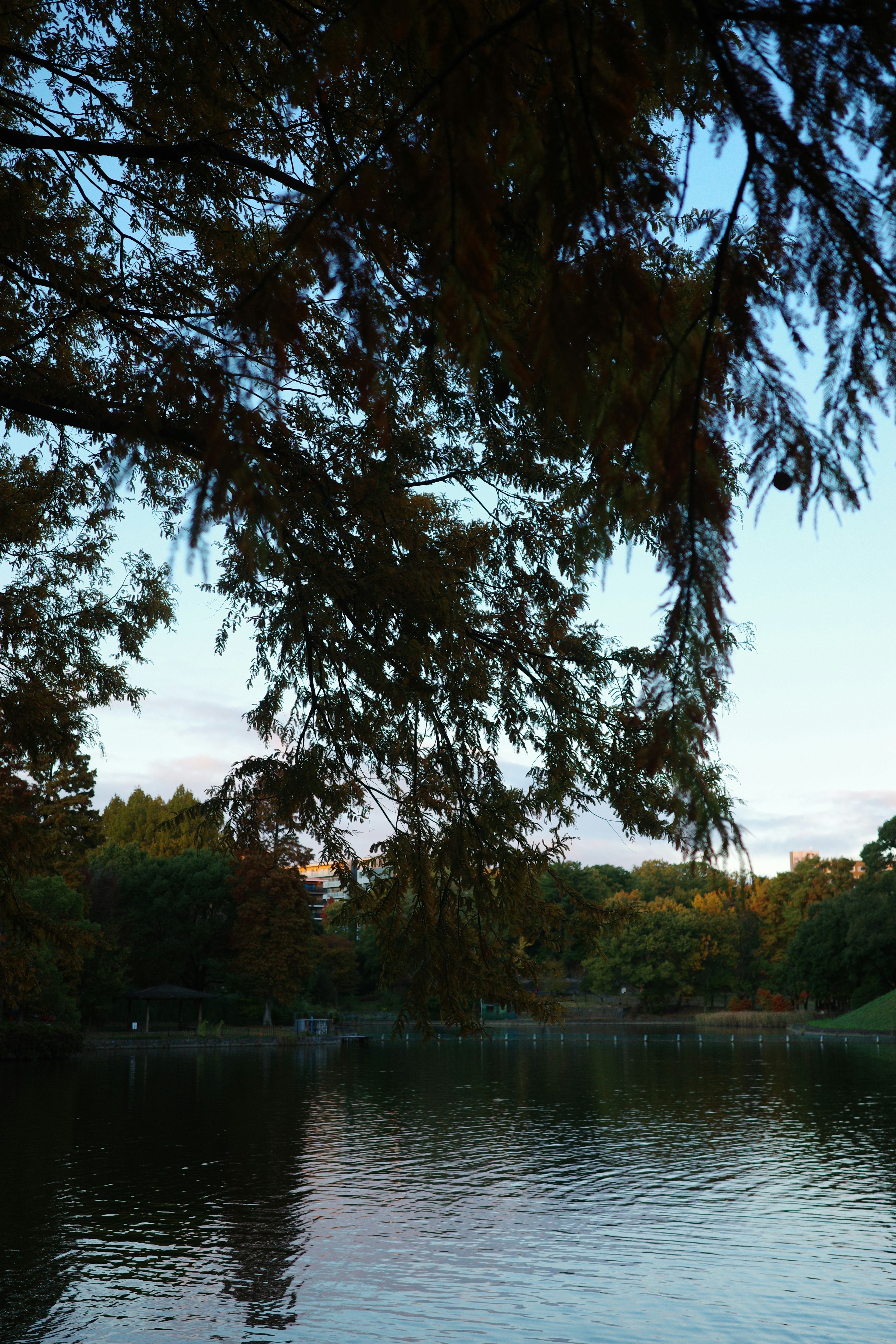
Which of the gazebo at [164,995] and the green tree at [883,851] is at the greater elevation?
the green tree at [883,851]

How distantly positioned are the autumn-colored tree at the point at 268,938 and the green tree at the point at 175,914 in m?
1.86

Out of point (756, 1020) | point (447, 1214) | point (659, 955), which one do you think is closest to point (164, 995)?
point (447, 1214)

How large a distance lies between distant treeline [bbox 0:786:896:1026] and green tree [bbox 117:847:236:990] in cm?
8

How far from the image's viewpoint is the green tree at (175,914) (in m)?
51.7

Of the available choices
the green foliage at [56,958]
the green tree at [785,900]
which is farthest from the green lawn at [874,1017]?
the green foliage at [56,958]

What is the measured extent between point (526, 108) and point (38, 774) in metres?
12.7

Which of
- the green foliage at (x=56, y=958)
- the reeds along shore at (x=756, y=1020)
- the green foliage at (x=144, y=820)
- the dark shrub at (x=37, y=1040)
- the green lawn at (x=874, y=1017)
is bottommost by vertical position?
the reeds along shore at (x=756, y=1020)

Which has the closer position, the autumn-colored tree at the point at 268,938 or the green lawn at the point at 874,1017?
the autumn-colored tree at the point at 268,938

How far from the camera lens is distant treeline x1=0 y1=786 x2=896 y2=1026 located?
40344 mm

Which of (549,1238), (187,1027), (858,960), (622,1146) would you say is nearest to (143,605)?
(549,1238)

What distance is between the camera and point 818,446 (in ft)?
8.53

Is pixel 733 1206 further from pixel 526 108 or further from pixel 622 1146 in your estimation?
pixel 526 108

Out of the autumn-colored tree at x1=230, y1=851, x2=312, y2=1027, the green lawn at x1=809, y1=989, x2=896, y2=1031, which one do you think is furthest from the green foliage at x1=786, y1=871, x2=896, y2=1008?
the autumn-colored tree at x1=230, y1=851, x2=312, y2=1027

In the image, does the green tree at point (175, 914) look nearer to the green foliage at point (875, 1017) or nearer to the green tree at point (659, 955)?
the green tree at point (659, 955)
